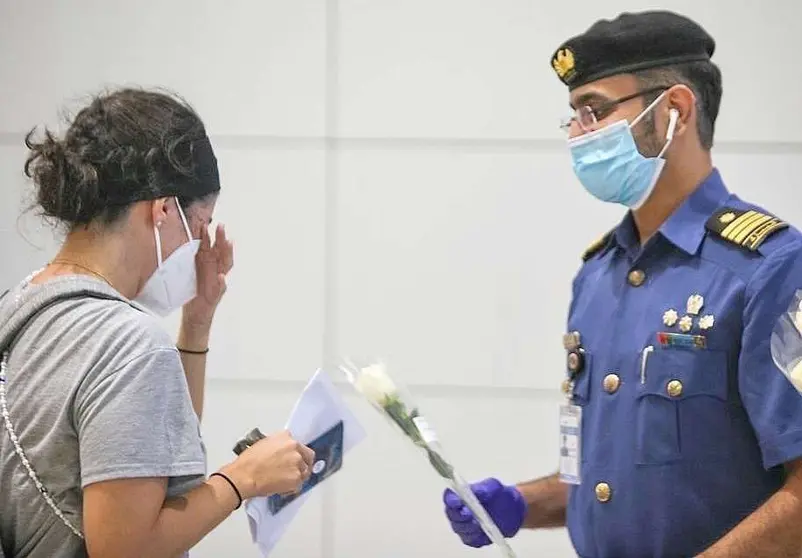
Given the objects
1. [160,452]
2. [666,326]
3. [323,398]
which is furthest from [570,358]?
[160,452]

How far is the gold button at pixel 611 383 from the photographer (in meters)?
1.58

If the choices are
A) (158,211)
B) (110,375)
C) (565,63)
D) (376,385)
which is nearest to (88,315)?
(110,375)

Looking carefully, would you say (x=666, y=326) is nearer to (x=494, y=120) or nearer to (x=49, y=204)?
(x=49, y=204)

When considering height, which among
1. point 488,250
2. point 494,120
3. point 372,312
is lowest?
point 372,312

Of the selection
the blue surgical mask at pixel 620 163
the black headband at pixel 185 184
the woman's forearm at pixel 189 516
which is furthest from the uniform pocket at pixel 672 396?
the black headband at pixel 185 184

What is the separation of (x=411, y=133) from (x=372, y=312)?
1.60 ft

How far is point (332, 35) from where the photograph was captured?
100 inches

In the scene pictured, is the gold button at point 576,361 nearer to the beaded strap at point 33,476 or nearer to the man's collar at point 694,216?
the man's collar at point 694,216

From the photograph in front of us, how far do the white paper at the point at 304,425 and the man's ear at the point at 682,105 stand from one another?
2.42 feet

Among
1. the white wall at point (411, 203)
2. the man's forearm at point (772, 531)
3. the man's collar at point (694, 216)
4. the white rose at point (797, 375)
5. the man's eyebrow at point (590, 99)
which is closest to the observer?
the white rose at point (797, 375)

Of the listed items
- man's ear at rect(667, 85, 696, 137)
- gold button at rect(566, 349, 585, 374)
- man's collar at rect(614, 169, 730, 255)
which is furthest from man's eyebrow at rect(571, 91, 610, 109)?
gold button at rect(566, 349, 585, 374)

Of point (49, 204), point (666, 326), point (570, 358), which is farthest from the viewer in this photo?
point (570, 358)

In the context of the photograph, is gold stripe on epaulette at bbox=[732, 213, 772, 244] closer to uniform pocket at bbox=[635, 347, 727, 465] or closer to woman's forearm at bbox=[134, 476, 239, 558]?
uniform pocket at bbox=[635, 347, 727, 465]

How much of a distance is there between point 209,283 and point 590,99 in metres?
0.80
